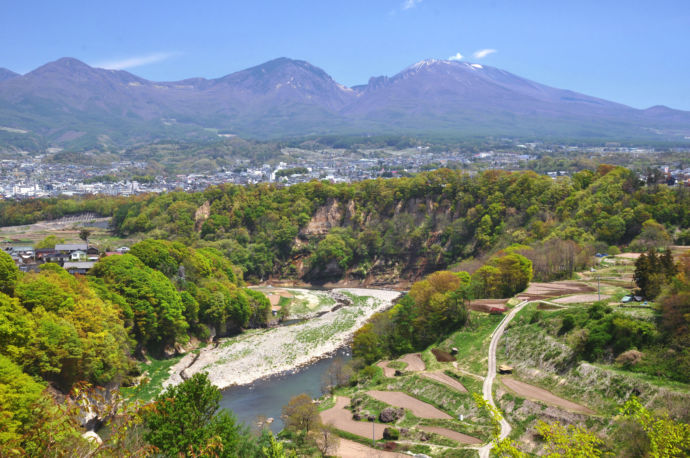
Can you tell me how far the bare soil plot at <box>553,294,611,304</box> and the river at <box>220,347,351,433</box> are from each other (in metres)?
16.9

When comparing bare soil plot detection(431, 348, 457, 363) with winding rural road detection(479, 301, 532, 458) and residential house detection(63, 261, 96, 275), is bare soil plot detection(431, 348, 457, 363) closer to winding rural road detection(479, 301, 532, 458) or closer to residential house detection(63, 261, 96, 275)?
winding rural road detection(479, 301, 532, 458)

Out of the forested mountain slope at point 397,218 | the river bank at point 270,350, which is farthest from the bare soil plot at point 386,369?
the forested mountain slope at point 397,218

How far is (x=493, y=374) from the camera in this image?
2748 centimetres

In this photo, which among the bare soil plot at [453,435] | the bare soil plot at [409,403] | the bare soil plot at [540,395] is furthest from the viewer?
the bare soil plot at [409,403]

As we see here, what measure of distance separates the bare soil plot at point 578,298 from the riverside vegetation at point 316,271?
4432mm

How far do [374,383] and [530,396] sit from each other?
32.3 ft

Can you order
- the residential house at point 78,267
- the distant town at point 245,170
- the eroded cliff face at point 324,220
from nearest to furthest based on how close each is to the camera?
the residential house at point 78,267, the eroded cliff face at point 324,220, the distant town at point 245,170

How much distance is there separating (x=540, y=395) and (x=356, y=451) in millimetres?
8917

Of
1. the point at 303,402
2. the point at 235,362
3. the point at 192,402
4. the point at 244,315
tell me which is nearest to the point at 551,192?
the point at 244,315

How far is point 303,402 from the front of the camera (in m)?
24.9

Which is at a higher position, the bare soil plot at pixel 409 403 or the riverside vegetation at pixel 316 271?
the riverside vegetation at pixel 316 271

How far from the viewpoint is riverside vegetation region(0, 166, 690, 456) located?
22406 millimetres

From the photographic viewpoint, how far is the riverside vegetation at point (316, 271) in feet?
73.5

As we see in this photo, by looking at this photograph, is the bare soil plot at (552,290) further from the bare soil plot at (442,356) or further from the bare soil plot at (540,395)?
the bare soil plot at (540,395)
